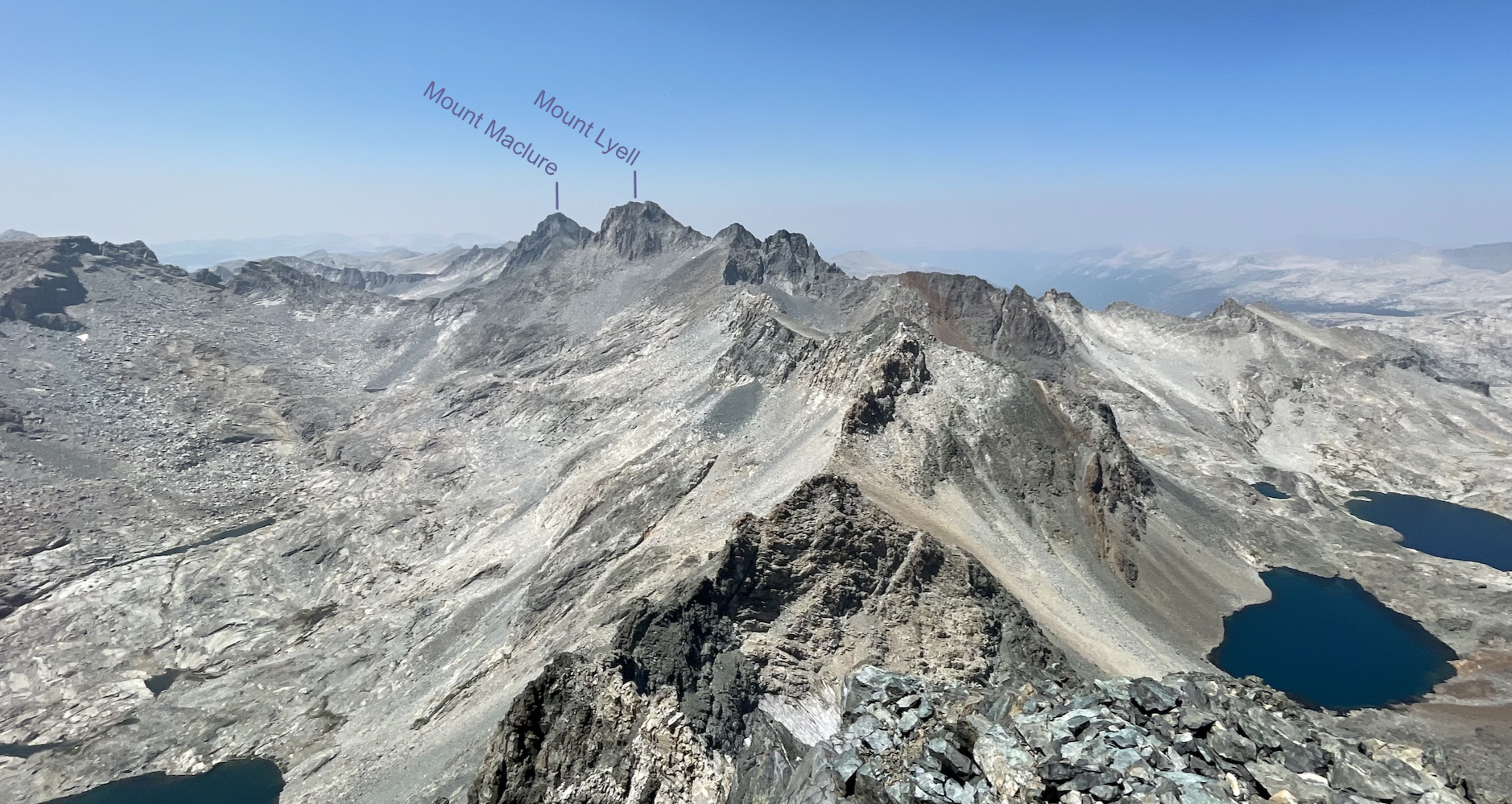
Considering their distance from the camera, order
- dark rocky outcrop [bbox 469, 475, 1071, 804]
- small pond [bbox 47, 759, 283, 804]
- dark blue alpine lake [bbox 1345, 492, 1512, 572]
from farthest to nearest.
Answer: dark blue alpine lake [bbox 1345, 492, 1512, 572] < small pond [bbox 47, 759, 283, 804] < dark rocky outcrop [bbox 469, 475, 1071, 804]

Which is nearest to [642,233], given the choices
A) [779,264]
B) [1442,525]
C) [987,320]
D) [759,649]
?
[779,264]

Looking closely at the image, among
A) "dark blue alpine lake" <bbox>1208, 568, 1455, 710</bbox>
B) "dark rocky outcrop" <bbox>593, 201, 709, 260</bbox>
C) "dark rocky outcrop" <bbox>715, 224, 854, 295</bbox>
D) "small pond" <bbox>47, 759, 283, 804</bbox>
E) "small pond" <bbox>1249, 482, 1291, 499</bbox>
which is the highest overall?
"dark rocky outcrop" <bbox>593, 201, 709, 260</bbox>

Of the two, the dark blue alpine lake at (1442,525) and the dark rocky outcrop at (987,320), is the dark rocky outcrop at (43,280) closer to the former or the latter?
the dark rocky outcrop at (987,320)

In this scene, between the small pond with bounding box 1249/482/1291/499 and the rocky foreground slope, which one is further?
the small pond with bounding box 1249/482/1291/499

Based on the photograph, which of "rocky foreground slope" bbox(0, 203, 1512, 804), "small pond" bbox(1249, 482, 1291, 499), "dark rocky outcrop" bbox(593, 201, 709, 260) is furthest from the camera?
"dark rocky outcrop" bbox(593, 201, 709, 260)

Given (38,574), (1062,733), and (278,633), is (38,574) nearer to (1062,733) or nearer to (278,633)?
(278,633)

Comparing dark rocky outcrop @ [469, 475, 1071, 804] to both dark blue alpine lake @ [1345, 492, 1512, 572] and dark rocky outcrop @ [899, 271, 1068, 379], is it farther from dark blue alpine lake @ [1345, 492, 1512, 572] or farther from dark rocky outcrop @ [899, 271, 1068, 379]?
dark blue alpine lake @ [1345, 492, 1512, 572]

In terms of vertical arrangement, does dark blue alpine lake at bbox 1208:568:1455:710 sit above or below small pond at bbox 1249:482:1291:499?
below

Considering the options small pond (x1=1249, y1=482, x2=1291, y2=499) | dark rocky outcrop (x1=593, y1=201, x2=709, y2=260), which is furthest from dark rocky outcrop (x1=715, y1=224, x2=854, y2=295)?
small pond (x1=1249, y1=482, x2=1291, y2=499)
